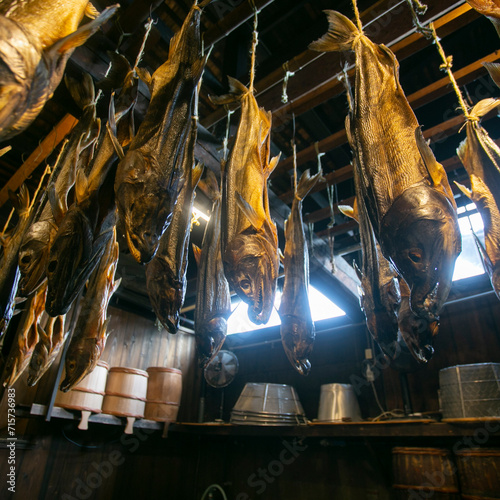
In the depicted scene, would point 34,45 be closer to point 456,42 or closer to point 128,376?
point 456,42

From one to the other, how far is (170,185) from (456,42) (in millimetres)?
3754

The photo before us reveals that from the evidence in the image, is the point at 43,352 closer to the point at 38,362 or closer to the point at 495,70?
the point at 38,362

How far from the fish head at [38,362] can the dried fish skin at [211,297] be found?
4.11ft

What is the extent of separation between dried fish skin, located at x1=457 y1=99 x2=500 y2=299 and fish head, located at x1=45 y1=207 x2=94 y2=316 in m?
1.86

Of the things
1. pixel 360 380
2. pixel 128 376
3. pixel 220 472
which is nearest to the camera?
pixel 128 376

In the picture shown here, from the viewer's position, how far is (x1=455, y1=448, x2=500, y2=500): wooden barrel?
2.96 metres

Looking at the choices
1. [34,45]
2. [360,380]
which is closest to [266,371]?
[360,380]

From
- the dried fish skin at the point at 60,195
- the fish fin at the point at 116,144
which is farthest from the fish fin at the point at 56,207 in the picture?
the fish fin at the point at 116,144

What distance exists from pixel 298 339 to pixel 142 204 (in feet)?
4.13

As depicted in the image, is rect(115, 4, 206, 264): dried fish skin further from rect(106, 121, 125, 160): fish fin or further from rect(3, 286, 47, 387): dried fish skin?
rect(3, 286, 47, 387): dried fish skin

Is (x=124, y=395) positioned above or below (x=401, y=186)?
below

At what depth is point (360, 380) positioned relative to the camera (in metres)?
5.23

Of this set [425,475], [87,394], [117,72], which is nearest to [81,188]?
[117,72]

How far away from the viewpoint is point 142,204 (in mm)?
1332
